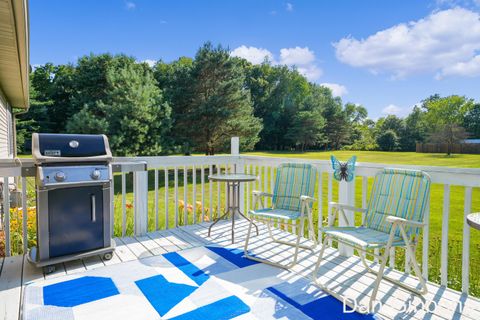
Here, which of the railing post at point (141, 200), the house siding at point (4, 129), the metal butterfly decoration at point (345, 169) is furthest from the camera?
the house siding at point (4, 129)

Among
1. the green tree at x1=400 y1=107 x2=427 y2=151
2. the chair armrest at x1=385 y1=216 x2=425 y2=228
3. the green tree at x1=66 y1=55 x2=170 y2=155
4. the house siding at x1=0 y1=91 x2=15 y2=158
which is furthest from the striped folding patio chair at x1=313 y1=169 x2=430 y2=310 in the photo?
the green tree at x1=400 y1=107 x2=427 y2=151

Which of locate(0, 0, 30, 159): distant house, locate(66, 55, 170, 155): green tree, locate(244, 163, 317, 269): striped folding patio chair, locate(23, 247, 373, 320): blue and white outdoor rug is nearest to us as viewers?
locate(23, 247, 373, 320): blue and white outdoor rug

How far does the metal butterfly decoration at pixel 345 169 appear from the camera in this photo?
330 cm

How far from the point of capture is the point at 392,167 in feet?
9.82

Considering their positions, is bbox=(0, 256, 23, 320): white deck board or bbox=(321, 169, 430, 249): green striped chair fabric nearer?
bbox=(0, 256, 23, 320): white deck board

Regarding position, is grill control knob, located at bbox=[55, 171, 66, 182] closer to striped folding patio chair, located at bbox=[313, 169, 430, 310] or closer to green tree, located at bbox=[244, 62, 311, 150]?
striped folding patio chair, located at bbox=[313, 169, 430, 310]

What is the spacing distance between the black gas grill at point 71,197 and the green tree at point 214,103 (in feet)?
42.9

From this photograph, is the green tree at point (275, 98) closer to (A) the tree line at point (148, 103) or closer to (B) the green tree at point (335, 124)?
(B) the green tree at point (335, 124)

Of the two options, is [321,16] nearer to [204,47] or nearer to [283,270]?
[204,47]

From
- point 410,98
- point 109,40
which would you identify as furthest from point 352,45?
point 109,40

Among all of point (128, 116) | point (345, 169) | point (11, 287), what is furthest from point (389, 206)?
point (128, 116)

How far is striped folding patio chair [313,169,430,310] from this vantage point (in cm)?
241

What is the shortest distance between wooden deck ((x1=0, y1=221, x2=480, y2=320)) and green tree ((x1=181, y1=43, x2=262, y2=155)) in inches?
478

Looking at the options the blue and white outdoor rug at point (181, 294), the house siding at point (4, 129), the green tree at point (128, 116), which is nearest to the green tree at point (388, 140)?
the green tree at point (128, 116)
